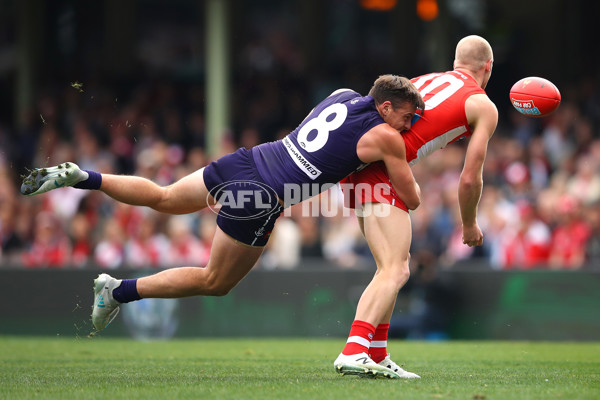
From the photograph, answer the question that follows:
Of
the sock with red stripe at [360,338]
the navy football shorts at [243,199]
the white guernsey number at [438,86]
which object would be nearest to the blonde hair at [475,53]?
the white guernsey number at [438,86]

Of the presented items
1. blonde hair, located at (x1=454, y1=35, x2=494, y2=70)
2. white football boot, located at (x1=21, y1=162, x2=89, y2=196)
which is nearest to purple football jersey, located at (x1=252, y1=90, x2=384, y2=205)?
blonde hair, located at (x1=454, y1=35, x2=494, y2=70)

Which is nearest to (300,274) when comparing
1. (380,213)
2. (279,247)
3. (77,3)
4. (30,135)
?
(279,247)

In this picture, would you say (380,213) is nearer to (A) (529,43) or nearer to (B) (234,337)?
(B) (234,337)

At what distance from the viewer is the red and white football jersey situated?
21.3ft

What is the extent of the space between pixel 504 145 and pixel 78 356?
813 centimetres

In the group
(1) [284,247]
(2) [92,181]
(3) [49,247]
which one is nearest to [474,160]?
(2) [92,181]

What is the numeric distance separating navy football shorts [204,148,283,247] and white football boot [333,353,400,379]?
3.45 feet

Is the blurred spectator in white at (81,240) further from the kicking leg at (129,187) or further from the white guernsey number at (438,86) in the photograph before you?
the white guernsey number at (438,86)

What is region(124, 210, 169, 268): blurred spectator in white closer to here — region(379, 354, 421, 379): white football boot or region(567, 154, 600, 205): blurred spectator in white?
region(567, 154, 600, 205): blurred spectator in white

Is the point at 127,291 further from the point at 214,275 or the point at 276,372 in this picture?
the point at 276,372

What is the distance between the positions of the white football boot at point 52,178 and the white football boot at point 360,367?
222cm

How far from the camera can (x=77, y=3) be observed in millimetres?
21625

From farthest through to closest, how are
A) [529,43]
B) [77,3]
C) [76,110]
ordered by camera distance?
[77,3], [529,43], [76,110]

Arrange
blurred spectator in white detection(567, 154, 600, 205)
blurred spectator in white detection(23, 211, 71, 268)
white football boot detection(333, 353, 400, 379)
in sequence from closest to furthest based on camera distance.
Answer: white football boot detection(333, 353, 400, 379) → blurred spectator in white detection(567, 154, 600, 205) → blurred spectator in white detection(23, 211, 71, 268)
